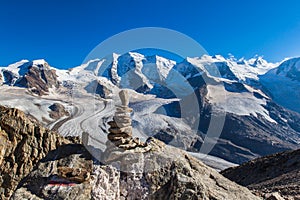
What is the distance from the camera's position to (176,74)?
192 meters

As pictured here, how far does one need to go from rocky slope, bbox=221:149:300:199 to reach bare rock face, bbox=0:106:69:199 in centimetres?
977

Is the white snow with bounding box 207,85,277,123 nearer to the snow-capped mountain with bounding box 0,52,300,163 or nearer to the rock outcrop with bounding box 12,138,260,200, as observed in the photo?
the snow-capped mountain with bounding box 0,52,300,163

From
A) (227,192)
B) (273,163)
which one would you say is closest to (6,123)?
(227,192)

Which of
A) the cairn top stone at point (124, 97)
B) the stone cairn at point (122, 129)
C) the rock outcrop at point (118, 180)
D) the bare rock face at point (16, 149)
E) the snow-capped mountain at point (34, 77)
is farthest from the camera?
the snow-capped mountain at point (34, 77)

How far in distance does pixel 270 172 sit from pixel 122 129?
502 inches

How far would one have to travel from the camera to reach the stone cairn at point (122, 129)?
815cm

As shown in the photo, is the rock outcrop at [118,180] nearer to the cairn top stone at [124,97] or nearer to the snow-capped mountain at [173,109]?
the cairn top stone at [124,97]

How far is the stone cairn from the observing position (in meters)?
8.15

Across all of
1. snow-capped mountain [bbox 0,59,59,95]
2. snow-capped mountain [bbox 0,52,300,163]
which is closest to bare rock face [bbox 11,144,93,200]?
snow-capped mountain [bbox 0,52,300,163]

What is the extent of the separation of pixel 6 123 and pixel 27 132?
871mm

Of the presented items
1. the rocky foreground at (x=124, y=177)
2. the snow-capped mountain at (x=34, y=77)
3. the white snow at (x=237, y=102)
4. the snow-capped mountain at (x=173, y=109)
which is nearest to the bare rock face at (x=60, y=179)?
the rocky foreground at (x=124, y=177)

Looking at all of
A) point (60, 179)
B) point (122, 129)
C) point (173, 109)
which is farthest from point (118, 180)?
point (173, 109)

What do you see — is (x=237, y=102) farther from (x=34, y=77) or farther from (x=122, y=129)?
(x=122, y=129)

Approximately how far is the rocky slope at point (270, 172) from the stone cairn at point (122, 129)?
29.0 feet
